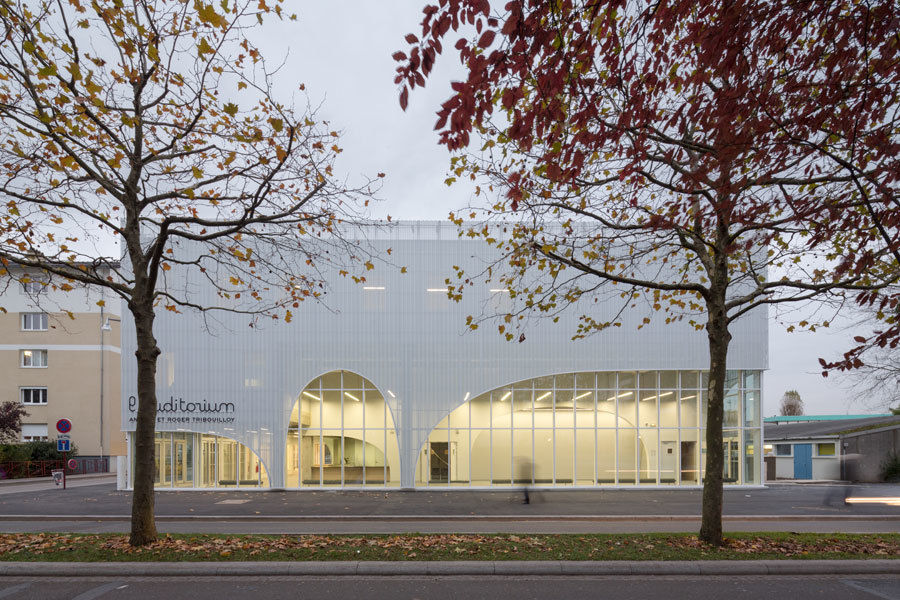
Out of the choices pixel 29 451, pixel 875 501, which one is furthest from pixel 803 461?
pixel 29 451

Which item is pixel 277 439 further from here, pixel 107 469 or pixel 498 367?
pixel 107 469

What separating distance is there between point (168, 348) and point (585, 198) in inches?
774

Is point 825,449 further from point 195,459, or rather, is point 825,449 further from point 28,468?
point 28,468

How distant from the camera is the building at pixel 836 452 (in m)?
30.4

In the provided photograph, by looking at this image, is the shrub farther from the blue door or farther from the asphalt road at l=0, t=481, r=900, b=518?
the blue door

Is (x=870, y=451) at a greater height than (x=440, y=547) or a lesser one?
lesser

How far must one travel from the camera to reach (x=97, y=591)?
732cm

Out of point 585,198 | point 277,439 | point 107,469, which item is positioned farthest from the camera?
point 107,469

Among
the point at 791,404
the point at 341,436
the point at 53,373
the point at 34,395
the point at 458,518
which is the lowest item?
the point at 791,404

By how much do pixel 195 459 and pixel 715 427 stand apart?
819 inches

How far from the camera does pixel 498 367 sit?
74.8ft

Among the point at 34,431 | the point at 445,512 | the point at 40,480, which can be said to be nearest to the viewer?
the point at 445,512

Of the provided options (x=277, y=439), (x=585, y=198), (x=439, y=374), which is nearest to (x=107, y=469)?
(x=277, y=439)

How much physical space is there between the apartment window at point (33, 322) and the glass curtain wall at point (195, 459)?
75.7 ft
